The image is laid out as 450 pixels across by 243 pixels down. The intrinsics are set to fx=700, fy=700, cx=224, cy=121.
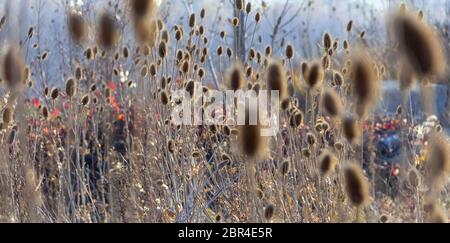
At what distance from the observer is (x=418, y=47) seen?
1.24 meters

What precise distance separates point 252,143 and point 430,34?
1.27 ft

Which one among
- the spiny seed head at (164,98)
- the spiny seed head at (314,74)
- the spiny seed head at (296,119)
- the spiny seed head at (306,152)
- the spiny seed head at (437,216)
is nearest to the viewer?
the spiny seed head at (437,216)

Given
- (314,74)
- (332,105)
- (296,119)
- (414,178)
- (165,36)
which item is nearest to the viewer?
(332,105)

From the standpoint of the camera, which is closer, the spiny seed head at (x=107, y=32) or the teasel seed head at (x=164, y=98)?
the spiny seed head at (x=107, y=32)

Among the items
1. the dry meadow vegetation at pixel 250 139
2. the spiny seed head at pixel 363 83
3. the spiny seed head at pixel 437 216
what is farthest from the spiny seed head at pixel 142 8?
the spiny seed head at pixel 437 216

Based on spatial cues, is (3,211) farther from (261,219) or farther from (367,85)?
(367,85)

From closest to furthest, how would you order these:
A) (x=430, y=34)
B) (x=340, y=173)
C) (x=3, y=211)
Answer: (x=430, y=34) → (x=3, y=211) → (x=340, y=173)

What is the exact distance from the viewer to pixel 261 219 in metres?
1.80

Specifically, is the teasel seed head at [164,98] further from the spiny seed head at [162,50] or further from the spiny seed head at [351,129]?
the spiny seed head at [351,129]

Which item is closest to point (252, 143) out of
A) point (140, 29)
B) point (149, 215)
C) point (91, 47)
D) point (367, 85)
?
point (367, 85)

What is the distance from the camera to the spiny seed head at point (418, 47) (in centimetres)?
124

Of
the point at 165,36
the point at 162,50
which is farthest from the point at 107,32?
the point at 165,36

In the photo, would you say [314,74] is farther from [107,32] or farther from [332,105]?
[107,32]
